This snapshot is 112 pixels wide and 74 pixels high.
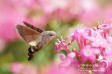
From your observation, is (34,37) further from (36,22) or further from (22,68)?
(36,22)

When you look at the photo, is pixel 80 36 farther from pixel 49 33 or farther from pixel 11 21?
pixel 11 21

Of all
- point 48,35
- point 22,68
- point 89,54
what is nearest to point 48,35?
point 48,35

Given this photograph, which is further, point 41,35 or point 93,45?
point 41,35

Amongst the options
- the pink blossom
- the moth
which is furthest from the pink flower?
the pink blossom

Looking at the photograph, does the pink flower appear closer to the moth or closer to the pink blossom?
the moth

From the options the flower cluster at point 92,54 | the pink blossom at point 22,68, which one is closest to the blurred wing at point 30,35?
the flower cluster at point 92,54

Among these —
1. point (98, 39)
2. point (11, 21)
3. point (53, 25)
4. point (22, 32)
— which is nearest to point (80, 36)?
point (98, 39)

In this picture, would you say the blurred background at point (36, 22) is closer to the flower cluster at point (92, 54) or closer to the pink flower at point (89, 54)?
the flower cluster at point (92, 54)
